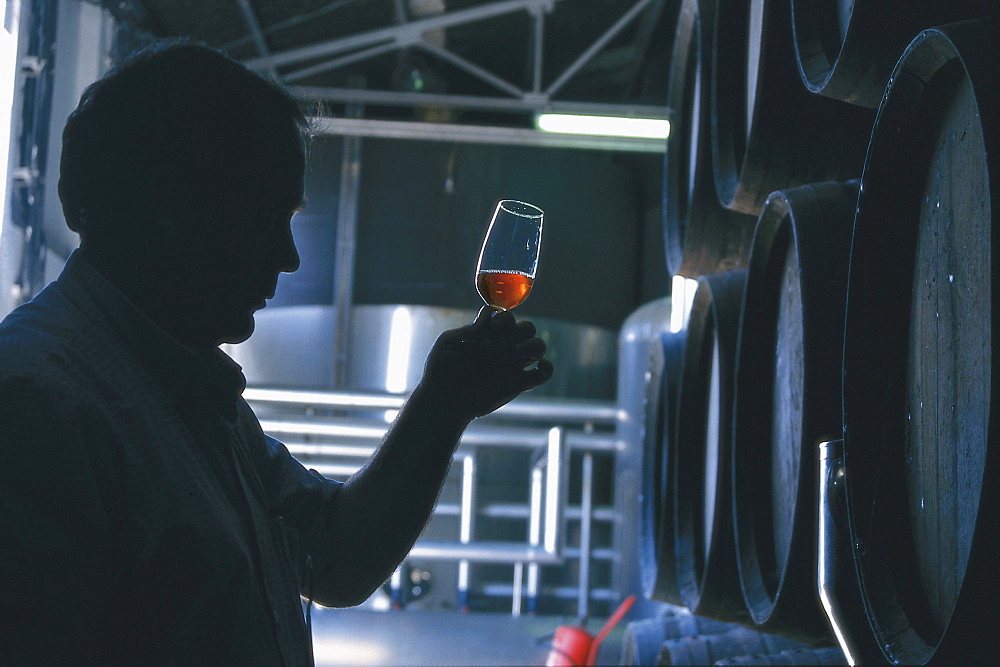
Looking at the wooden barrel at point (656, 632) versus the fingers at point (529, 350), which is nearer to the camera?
the fingers at point (529, 350)

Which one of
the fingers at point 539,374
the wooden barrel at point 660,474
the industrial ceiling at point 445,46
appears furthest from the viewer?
the industrial ceiling at point 445,46

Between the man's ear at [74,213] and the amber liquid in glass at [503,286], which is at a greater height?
the man's ear at [74,213]

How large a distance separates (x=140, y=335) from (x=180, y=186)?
176 mm

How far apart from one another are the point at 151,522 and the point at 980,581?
0.80 meters

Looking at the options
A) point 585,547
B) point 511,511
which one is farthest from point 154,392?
point 511,511

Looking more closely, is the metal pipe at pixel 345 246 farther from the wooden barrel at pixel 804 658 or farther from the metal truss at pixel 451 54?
the wooden barrel at pixel 804 658

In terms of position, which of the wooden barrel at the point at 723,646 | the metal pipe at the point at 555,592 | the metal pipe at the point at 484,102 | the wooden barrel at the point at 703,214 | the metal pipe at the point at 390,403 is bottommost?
the metal pipe at the point at 555,592

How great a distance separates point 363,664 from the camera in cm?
342

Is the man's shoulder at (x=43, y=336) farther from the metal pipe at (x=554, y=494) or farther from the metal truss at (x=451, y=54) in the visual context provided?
the metal truss at (x=451, y=54)

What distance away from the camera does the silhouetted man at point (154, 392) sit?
91 centimetres

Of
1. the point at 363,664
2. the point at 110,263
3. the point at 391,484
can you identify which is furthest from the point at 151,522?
the point at 363,664

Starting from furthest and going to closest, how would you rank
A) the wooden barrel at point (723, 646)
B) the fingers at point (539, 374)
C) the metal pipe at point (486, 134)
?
the metal pipe at point (486, 134) → the wooden barrel at point (723, 646) → the fingers at point (539, 374)

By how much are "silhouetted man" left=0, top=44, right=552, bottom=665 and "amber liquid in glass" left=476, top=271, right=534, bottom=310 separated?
379mm

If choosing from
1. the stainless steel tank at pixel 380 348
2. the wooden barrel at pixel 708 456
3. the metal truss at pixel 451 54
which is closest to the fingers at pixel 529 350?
the wooden barrel at pixel 708 456
